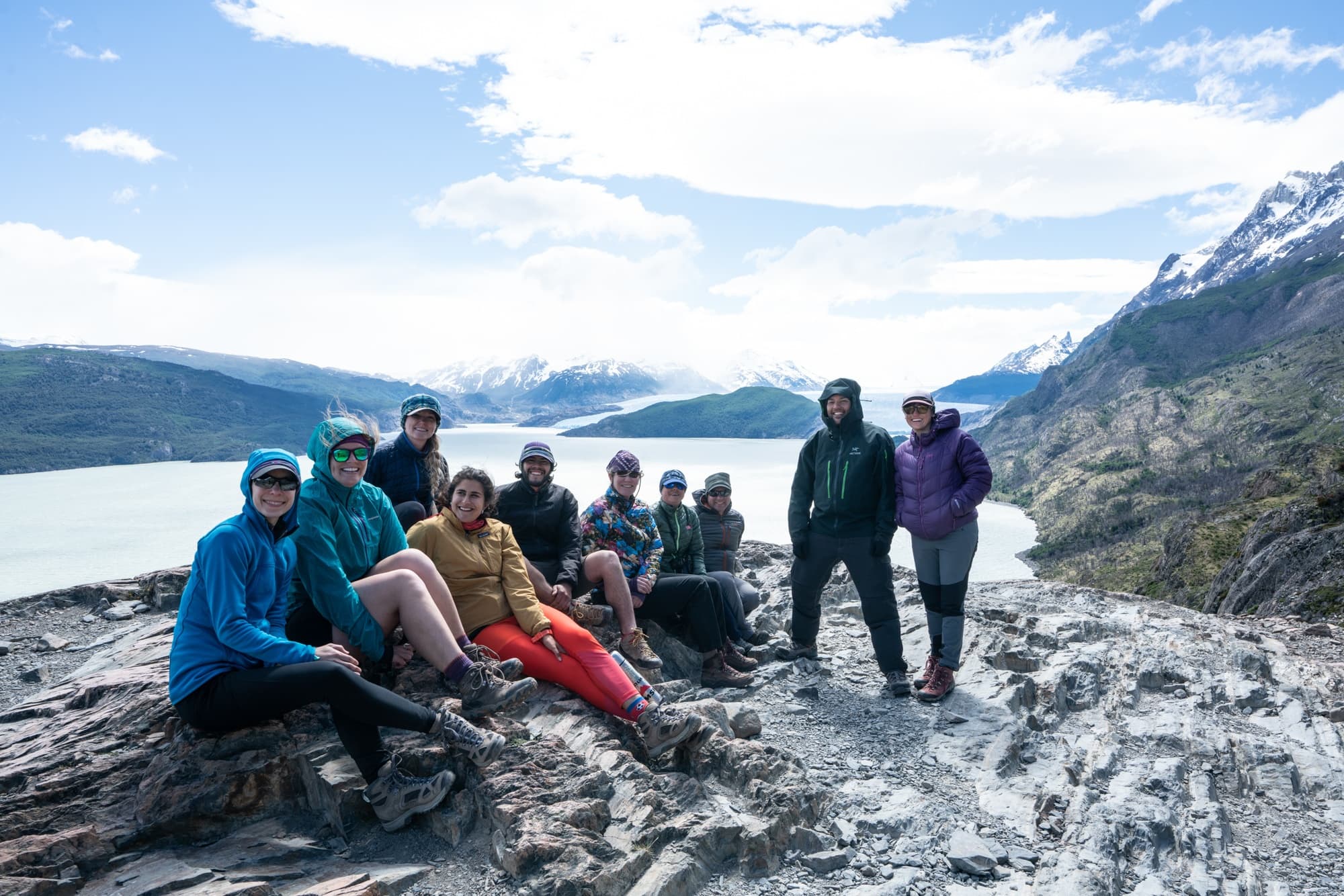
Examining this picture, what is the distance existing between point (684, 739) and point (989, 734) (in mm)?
2906

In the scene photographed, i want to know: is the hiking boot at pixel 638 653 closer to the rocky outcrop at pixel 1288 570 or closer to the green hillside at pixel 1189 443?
the rocky outcrop at pixel 1288 570

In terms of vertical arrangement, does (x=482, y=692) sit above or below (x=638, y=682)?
above

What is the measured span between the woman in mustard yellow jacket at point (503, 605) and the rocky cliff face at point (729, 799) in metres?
0.25

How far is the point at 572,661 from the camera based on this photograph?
209 inches

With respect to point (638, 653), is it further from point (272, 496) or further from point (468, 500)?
point (272, 496)

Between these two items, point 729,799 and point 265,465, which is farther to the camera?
point 729,799

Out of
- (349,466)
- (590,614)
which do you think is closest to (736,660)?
(590,614)

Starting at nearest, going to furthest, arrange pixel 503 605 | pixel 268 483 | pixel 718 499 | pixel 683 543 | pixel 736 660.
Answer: pixel 268 483
pixel 503 605
pixel 736 660
pixel 683 543
pixel 718 499

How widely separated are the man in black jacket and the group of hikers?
0.02m

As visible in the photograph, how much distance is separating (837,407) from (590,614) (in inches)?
120

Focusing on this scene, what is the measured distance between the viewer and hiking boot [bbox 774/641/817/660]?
7758 mm

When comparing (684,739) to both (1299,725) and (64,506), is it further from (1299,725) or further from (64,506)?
(64,506)

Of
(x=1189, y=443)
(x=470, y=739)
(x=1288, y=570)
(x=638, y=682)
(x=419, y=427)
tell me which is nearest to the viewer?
(x=470, y=739)

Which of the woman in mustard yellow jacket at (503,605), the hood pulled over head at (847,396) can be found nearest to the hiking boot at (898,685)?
the hood pulled over head at (847,396)
